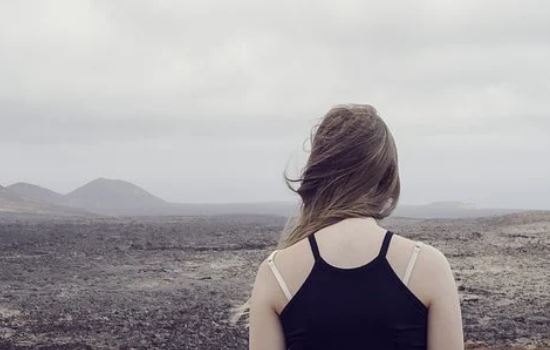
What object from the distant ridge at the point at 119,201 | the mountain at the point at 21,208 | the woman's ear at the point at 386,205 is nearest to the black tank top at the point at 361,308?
the woman's ear at the point at 386,205

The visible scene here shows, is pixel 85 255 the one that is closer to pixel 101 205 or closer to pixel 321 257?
pixel 321 257

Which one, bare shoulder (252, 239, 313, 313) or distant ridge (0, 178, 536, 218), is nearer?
bare shoulder (252, 239, 313, 313)

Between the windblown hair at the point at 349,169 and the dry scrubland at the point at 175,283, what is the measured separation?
8.68 meters

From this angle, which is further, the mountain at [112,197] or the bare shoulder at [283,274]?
the mountain at [112,197]

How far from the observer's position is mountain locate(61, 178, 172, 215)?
85537mm

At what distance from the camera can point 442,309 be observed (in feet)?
7.47

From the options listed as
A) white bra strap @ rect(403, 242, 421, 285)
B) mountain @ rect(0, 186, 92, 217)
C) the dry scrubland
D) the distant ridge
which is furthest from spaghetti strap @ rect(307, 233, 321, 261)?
the distant ridge

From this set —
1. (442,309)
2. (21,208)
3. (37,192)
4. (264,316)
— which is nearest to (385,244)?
(442,309)

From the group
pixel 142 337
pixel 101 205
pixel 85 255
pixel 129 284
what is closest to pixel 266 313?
pixel 142 337

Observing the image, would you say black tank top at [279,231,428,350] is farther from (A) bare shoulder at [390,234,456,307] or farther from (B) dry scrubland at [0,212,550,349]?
(B) dry scrubland at [0,212,550,349]

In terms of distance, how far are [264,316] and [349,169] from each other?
445mm

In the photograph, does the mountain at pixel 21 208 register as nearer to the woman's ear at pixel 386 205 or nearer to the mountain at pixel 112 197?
the mountain at pixel 112 197

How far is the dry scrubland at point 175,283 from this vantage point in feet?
39.5

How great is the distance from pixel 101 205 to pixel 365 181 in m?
84.6
